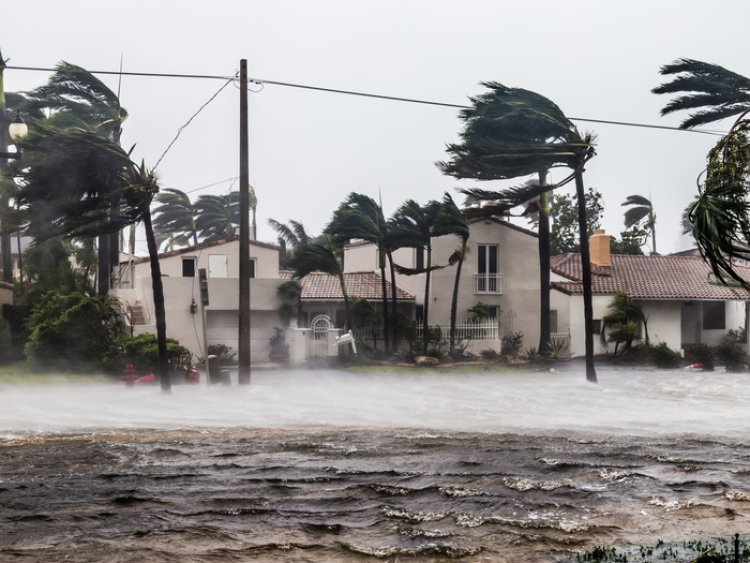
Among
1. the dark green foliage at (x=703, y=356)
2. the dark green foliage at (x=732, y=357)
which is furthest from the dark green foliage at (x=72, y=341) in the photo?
the dark green foliage at (x=732, y=357)

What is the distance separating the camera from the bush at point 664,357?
3762 cm

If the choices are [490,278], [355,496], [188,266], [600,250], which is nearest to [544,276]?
[490,278]

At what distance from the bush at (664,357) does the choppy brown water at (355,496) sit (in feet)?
77.9

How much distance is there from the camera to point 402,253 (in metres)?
40.1

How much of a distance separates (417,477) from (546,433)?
549 cm

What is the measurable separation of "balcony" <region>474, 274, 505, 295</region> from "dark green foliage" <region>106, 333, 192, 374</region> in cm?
1691

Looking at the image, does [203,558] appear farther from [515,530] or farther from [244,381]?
[244,381]

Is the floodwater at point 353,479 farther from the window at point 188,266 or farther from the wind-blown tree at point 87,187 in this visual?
the window at point 188,266

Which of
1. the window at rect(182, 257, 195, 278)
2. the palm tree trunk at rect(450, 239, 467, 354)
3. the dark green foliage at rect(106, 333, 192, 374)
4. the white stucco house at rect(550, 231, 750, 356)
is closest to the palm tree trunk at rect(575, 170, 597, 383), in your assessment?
the palm tree trunk at rect(450, 239, 467, 354)

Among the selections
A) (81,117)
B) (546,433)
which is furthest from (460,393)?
(81,117)

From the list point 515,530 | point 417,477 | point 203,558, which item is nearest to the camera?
point 203,558

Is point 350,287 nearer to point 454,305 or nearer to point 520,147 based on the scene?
point 454,305

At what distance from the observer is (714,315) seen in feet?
141

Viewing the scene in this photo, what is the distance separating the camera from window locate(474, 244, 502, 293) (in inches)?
Result: 1598
